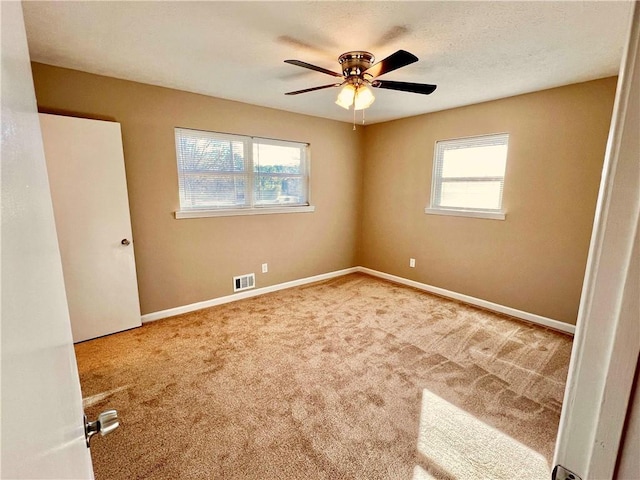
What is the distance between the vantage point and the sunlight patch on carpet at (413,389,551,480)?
149 cm

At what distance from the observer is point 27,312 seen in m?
0.41

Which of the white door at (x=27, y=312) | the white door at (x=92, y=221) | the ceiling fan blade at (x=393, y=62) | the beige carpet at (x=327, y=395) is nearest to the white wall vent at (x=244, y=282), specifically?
the beige carpet at (x=327, y=395)

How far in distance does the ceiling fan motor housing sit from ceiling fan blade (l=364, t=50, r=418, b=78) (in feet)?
0.37

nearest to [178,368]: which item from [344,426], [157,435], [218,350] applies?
[218,350]

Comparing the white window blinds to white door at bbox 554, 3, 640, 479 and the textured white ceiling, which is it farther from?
white door at bbox 554, 3, 640, 479

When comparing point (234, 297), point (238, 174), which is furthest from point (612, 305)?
point (234, 297)

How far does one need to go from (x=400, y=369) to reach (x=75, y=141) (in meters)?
3.28

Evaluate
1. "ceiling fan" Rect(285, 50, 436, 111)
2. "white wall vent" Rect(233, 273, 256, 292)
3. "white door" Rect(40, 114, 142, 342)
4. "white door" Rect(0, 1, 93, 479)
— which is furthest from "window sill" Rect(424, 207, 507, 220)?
"white door" Rect(0, 1, 93, 479)

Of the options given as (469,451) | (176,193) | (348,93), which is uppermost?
(348,93)

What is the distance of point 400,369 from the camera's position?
2301mm

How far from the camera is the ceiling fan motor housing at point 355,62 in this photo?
2023 millimetres

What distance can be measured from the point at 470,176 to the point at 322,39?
2486 mm

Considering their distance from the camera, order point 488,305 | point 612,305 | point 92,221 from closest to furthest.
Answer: point 612,305, point 92,221, point 488,305

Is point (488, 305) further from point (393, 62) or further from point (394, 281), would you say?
point (393, 62)
